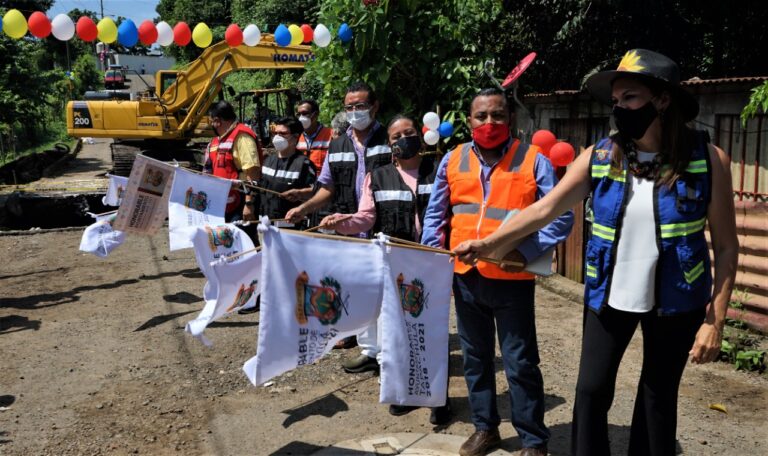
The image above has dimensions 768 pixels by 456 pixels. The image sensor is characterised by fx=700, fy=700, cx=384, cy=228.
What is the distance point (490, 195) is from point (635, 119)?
994mm

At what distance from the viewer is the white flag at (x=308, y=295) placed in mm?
3557

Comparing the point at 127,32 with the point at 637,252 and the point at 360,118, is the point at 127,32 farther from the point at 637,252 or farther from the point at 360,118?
the point at 637,252

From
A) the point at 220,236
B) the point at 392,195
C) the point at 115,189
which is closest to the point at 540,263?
the point at 392,195

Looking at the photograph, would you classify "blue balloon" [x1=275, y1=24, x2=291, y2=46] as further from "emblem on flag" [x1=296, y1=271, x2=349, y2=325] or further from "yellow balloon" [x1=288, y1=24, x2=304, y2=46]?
"emblem on flag" [x1=296, y1=271, x2=349, y2=325]

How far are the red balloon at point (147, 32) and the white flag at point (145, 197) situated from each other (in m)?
4.42

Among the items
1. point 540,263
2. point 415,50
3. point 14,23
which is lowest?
point 540,263

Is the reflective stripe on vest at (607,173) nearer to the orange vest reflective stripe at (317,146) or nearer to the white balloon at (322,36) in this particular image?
the orange vest reflective stripe at (317,146)

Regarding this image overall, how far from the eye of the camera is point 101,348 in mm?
6156

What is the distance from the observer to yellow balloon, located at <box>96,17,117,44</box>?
10.1 metres

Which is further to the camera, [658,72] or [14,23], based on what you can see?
[14,23]

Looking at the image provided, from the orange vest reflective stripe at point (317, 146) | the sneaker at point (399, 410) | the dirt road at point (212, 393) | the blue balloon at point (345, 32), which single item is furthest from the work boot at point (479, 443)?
the blue balloon at point (345, 32)

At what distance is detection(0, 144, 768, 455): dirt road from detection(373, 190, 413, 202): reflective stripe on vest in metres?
1.42

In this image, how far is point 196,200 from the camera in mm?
→ 6789

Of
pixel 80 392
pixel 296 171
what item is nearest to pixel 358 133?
pixel 296 171
